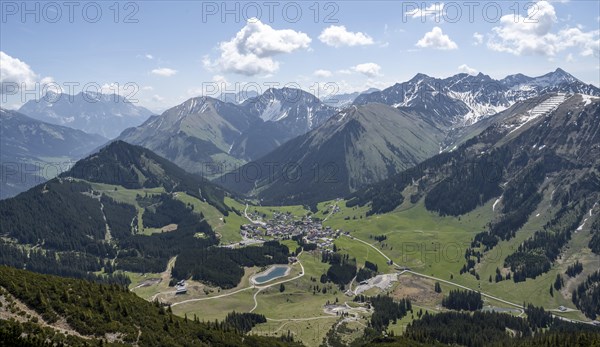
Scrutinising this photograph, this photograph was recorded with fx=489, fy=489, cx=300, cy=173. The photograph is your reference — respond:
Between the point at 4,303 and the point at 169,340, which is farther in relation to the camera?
the point at 169,340

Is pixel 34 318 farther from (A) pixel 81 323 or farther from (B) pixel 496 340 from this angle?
(B) pixel 496 340

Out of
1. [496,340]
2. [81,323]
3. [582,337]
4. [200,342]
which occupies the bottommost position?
[496,340]

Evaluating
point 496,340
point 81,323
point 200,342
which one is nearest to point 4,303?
point 81,323

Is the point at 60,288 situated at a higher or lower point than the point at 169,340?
higher

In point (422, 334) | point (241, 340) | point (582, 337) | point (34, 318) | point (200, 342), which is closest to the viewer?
point (34, 318)

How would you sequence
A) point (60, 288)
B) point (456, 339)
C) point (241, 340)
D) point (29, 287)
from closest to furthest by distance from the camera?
point (29, 287) < point (60, 288) < point (241, 340) < point (456, 339)

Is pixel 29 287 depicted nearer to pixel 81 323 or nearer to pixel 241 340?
pixel 81 323
